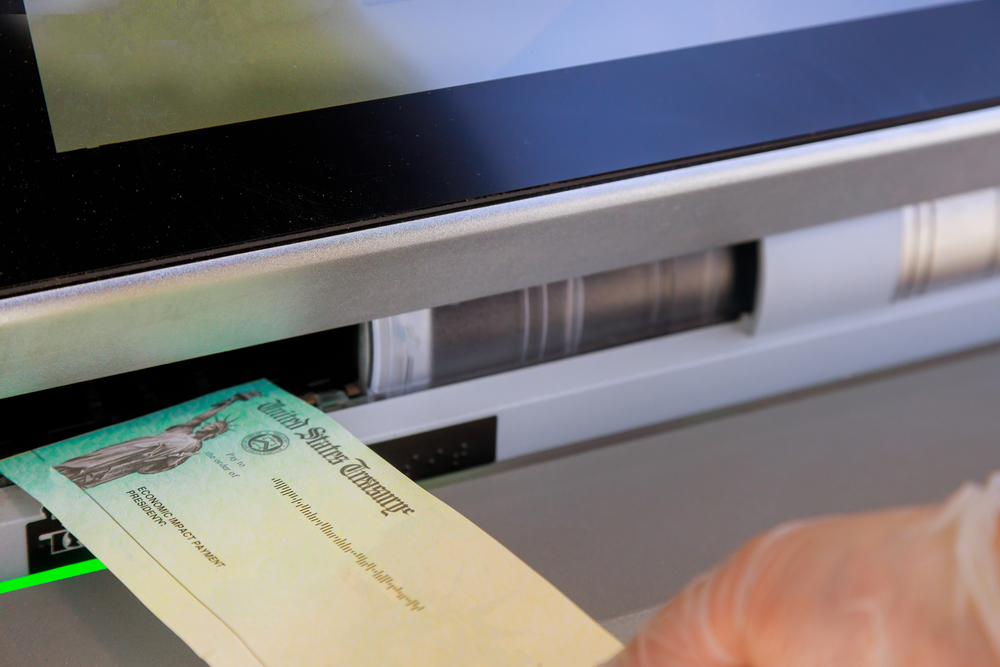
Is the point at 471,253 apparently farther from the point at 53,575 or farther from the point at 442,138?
the point at 53,575

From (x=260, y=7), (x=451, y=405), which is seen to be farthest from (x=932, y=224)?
(x=260, y=7)

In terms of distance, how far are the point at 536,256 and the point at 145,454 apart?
0.23 m

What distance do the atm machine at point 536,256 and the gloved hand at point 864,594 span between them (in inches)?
6.5

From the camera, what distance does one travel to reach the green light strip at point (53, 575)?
415 mm

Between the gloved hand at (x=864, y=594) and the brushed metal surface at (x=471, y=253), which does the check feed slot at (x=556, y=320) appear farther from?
the gloved hand at (x=864, y=594)

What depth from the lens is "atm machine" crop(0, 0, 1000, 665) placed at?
39cm

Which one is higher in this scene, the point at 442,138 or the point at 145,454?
the point at 442,138

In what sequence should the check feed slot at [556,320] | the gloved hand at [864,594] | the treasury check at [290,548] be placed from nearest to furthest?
1. the gloved hand at [864,594]
2. the treasury check at [290,548]
3. the check feed slot at [556,320]

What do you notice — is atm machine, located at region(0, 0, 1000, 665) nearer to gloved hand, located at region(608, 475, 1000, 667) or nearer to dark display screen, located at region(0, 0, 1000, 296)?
dark display screen, located at region(0, 0, 1000, 296)

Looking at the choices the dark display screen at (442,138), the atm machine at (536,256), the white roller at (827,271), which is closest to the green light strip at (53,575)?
the atm machine at (536,256)

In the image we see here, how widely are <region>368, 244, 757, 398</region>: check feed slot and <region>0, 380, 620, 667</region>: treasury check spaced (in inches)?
2.4

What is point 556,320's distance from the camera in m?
0.53

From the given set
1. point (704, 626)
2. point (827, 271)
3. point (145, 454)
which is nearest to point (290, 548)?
point (145, 454)

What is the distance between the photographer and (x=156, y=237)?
15.8 inches
